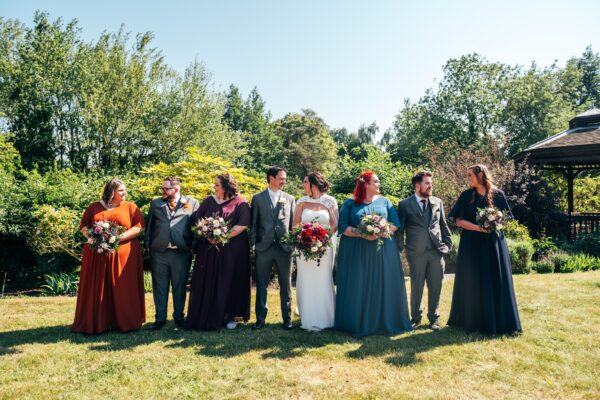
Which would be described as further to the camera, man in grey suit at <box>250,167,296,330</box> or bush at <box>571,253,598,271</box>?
bush at <box>571,253,598,271</box>

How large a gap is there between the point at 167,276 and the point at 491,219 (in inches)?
191

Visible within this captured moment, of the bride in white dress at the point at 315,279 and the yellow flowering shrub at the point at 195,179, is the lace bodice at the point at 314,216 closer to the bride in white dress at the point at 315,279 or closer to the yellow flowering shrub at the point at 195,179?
the bride in white dress at the point at 315,279

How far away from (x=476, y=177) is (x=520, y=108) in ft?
117

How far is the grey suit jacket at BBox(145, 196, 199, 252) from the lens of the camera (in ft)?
21.4

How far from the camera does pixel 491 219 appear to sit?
5.95m

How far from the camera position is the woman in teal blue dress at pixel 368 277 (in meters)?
6.14

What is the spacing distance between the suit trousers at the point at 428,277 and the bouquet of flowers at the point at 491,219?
0.81 metres

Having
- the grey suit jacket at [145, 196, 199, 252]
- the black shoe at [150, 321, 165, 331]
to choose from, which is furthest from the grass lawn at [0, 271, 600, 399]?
the grey suit jacket at [145, 196, 199, 252]

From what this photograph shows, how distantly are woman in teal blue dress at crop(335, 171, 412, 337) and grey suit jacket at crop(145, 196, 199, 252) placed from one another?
93.6 inches

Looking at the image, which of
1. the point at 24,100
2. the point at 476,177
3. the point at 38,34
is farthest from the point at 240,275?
the point at 38,34

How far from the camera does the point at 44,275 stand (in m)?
9.60

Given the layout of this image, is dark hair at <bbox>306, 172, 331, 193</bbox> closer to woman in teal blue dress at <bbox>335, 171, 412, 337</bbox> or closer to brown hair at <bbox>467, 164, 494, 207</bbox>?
woman in teal blue dress at <bbox>335, 171, 412, 337</bbox>

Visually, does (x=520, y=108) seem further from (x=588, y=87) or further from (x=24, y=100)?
(x=24, y=100)

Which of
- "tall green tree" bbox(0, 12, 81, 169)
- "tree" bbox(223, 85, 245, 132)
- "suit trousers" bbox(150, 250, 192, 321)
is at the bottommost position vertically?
"suit trousers" bbox(150, 250, 192, 321)
